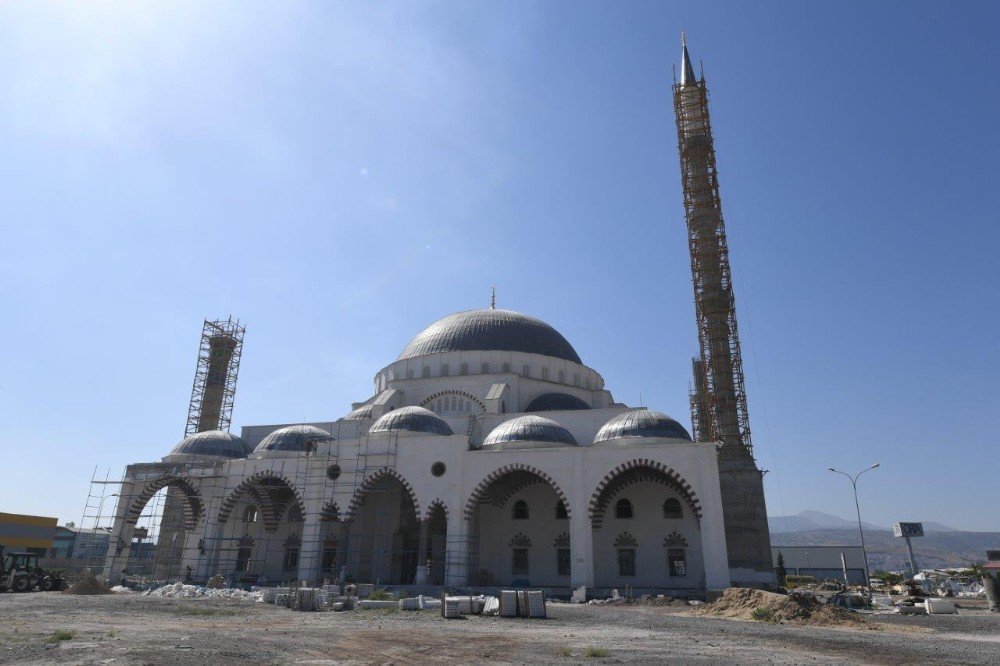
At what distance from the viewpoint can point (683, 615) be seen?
16.8 m

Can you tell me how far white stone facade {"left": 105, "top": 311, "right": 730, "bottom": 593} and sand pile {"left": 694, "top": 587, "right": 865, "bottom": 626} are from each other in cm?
379

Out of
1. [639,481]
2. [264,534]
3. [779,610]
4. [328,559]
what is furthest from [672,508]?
Answer: [264,534]

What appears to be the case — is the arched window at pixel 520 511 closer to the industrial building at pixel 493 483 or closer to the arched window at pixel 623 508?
the industrial building at pixel 493 483

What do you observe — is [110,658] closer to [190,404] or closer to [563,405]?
[563,405]

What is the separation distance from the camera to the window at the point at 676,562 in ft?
79.3

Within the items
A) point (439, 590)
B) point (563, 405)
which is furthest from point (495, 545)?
point (563, 405)

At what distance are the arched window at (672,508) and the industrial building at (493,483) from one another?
52 mm

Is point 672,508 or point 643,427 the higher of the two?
point 643,427

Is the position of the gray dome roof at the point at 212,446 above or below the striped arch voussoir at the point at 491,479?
above

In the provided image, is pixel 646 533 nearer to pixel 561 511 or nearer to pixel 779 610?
pixel 561 511

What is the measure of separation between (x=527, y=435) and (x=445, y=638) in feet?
44.6

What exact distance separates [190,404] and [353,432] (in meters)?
17.6

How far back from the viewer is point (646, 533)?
24844 mm

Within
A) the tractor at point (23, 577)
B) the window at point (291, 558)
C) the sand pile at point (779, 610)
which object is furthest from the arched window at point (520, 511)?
the tractor at point (23, 577)
